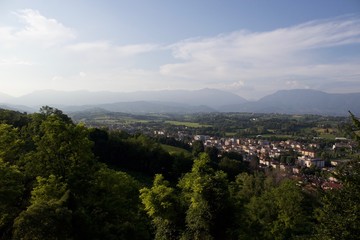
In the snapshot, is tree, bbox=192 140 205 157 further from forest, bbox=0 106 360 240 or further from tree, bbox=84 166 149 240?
tree, bbox=84 166 149 240

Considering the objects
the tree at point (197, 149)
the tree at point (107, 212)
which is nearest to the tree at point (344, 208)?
the tree at point (107, 212)

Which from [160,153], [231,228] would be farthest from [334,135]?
[231,228]

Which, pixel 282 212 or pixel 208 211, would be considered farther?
pixel 282 212

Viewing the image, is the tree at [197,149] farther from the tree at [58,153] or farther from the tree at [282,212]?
the tree at [58,153]

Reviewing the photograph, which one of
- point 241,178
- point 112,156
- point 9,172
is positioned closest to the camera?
point 9,172

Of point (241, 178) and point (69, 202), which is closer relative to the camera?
point (69, 202)

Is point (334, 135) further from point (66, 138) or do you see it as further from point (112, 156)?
point (66, 138)

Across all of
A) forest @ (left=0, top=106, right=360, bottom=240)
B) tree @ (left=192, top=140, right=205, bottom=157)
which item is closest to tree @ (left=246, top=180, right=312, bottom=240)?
forest @ (left=0, top=106, right=360, bottom=240)

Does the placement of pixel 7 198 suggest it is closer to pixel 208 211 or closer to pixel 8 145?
pixel 8 145

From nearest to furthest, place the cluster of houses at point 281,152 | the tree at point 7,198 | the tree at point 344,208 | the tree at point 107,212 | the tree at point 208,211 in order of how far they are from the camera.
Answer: the tree at point 344,208 → the tree at point 7,198 → the tree at point 107,212 → the tree at point 208,211 → the cluster of houses at point 281,152

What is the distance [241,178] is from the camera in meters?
40.3

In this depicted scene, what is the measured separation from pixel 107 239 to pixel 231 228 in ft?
27.2

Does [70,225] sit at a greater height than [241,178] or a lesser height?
greater

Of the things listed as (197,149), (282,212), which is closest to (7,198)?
(282,212)
